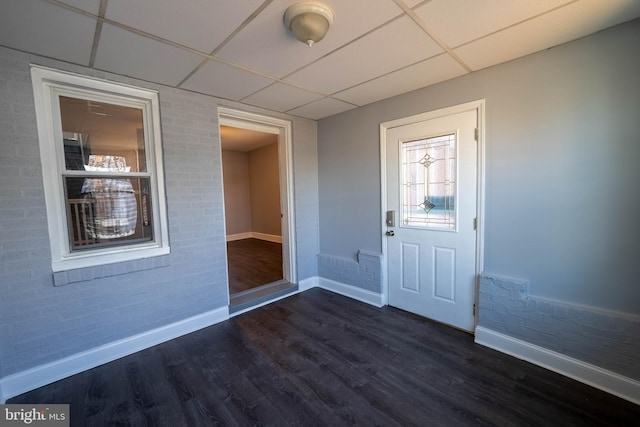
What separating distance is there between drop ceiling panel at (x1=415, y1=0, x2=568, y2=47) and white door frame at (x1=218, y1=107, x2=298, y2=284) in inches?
87.5

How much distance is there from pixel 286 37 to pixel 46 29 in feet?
4.91

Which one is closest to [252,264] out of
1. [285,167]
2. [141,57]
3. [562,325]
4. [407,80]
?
[285,167]

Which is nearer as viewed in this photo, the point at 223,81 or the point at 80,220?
the point at 80,220

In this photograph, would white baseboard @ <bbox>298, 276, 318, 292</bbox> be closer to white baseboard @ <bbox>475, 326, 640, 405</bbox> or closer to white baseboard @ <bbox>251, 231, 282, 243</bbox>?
white baseboard @ <bbox>475, 326, 640, 405</bbox>

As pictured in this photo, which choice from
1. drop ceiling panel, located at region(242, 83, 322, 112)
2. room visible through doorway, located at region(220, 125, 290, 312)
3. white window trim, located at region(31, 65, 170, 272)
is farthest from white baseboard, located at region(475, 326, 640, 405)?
room visible through doorway, located at region(220, 125, 290, 312)

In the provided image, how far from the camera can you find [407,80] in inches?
101

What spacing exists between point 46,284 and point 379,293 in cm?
318

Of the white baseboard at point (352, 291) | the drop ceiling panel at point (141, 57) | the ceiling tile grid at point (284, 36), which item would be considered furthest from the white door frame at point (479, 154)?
the drop ceiling panel at point (141, 57)

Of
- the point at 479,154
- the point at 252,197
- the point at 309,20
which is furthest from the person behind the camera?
the point at 252,197

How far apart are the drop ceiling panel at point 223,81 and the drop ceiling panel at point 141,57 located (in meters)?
0.11

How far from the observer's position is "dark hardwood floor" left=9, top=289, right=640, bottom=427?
1.72 m

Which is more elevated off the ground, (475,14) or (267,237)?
(475,14)

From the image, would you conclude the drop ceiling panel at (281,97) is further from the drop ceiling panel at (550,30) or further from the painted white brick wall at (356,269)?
the painted white brick wall at (356,269)

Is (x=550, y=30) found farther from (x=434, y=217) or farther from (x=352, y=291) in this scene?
(x=352, y=291)
